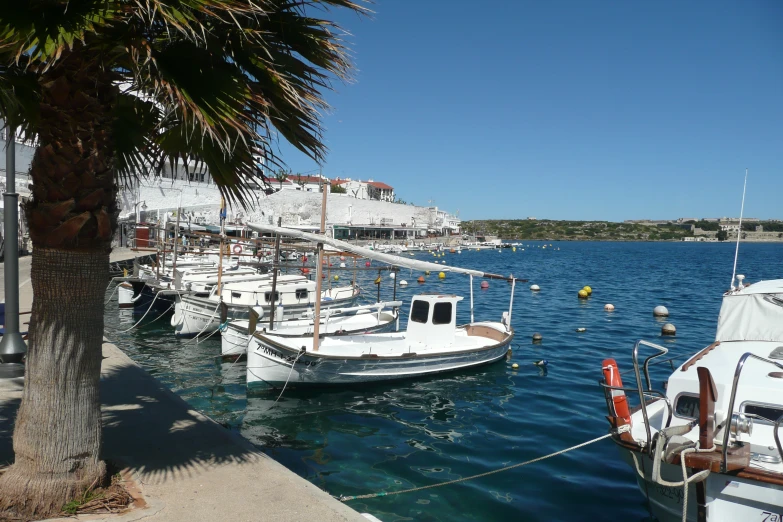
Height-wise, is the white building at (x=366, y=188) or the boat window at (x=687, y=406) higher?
the white building at (x=366, y=188)

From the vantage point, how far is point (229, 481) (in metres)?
6.08

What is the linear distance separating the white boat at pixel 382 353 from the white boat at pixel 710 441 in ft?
23.3

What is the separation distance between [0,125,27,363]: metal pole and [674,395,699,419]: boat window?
10133 millimetres

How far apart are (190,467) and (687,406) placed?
6506mm

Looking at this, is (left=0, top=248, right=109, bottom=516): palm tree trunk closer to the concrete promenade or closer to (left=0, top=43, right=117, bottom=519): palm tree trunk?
(left=0, top=43, right=117, bottom=519): palm tree trunk

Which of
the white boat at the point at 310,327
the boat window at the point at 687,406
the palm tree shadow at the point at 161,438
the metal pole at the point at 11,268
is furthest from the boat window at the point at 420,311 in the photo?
the metal pole at the point at 11,268

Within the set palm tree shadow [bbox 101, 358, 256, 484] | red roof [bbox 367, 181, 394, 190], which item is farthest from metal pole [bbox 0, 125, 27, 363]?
red roof [bbox 367, 181, 394, 190]

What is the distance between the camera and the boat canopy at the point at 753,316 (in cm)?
1112

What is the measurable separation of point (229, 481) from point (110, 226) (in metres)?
2.99

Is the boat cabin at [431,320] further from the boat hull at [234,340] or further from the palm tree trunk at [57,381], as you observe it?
A: the palm tree trunk at [57,381]

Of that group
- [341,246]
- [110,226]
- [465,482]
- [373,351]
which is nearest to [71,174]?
[110,226]

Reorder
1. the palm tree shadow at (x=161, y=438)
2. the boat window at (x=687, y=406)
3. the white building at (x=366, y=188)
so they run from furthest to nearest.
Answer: the white building at (x=366, y=188), the boat window at (x=687, y=406), the palm tree shadow at (x=161, y=438)

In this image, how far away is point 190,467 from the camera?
6363 millimetres

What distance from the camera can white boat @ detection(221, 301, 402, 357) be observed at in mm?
16948
